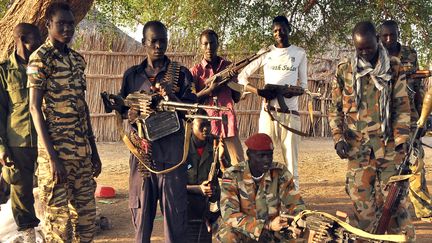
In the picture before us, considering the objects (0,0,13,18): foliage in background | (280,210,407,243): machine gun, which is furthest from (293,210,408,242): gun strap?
(0,0,13,18): foliage in background

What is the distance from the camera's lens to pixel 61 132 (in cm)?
420

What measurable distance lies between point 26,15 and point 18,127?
166 centimetres

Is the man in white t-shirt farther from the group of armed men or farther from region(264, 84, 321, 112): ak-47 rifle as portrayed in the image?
the group of armed men

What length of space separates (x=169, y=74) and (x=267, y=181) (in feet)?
3.70

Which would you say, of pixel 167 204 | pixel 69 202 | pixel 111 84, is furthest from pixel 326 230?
pixel 111 84

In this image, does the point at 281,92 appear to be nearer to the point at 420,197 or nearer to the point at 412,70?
the point at 412,70

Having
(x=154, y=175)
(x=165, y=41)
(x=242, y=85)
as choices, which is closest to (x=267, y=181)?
(x=154, y=175)

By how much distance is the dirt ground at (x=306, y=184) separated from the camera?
20.2 ft

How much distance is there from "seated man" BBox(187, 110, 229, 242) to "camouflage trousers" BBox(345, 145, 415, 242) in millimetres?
1079

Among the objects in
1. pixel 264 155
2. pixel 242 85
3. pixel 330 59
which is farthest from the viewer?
pixel 330 59

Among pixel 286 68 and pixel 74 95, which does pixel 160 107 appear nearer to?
pixel 74 95

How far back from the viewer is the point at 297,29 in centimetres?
839

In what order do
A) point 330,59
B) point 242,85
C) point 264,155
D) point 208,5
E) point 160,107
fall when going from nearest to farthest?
point 264,155 < point 160,107 < point 242,85 < point 208,5 < point 330,59

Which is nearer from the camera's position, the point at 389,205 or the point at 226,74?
the point at 389,205
